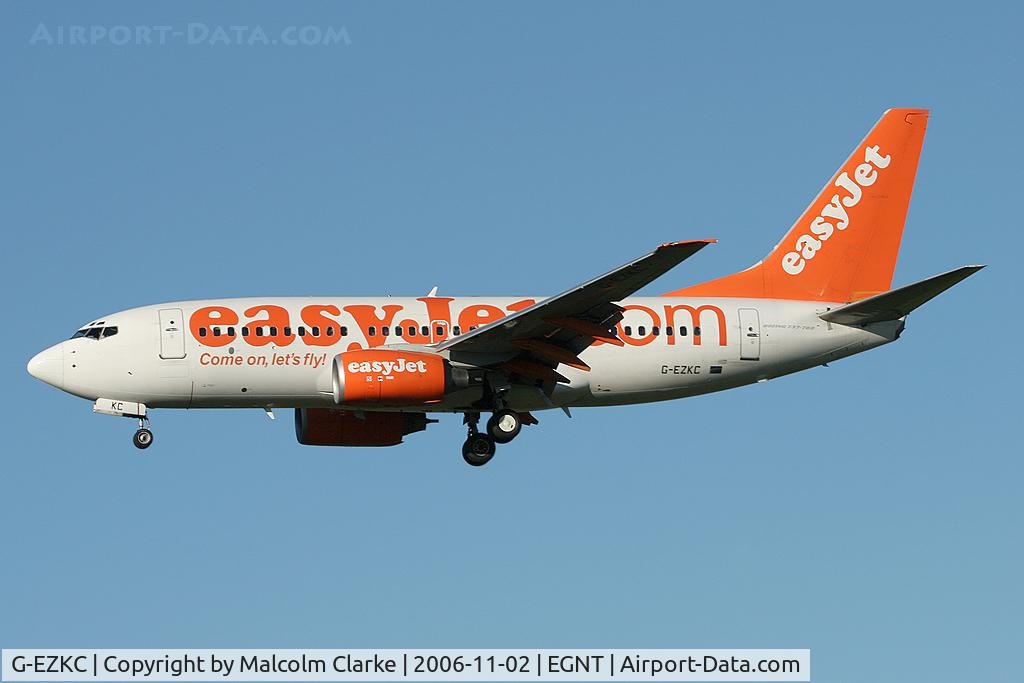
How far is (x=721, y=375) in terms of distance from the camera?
1859 inches

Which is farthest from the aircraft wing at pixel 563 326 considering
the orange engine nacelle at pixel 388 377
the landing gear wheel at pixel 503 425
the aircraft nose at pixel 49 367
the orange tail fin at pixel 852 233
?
the aircraft nose at pixel 49 367

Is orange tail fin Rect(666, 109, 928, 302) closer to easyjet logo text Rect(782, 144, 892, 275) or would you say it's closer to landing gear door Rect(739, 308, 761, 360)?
easyjet logo text Rect(782, 144, 892, 275)

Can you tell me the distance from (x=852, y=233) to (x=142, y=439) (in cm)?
2005

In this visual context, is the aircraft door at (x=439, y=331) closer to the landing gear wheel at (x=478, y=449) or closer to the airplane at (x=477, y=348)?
the airplane at (x=477, y=348)

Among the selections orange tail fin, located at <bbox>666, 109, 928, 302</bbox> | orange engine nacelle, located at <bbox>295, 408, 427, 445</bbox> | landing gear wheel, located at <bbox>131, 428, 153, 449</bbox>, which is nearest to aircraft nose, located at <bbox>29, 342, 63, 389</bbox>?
landing gear wheel, located at <bbox>131, 428, 153, 449</bbox>

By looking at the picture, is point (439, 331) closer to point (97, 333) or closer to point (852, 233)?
point (97, 333)

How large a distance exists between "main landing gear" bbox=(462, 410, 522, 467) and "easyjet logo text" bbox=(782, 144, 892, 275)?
9.05m

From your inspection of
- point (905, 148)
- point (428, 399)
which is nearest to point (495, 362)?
point (428, 399)

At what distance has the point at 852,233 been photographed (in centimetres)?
5022

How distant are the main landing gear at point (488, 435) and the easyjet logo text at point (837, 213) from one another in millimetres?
9053

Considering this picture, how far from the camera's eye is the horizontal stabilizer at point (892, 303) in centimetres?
4441

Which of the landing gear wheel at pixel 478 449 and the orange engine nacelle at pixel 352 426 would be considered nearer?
the landing gear wheel at pixel 478 449

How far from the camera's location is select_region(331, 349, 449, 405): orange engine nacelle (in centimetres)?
4325

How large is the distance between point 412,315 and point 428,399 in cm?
294
